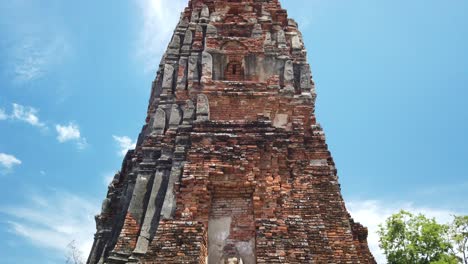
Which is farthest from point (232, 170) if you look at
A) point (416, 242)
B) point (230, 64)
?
point (416, 242)

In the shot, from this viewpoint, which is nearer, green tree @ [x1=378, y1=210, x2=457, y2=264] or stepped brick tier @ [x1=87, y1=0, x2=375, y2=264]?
stepped brick tier @ [x1=87, y1=0, x2=375, y2=264]

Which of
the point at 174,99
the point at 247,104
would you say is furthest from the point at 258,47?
the point at 174,99

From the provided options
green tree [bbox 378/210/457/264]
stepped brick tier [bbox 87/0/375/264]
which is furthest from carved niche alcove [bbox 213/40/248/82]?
green tree [bbox 378/210/457/264]

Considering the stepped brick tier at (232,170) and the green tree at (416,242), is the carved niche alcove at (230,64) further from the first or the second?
the green tree at (416,242)

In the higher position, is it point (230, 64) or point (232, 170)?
point (230, 64)

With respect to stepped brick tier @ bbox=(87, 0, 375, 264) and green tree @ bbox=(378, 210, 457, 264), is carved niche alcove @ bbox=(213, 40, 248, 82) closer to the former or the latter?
stepped brick tier @ bbox=(87, 0, 375, 264)

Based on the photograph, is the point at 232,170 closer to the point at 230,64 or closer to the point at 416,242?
the point at 230,64

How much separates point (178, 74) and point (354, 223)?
5.76m

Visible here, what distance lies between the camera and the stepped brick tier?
305 inches

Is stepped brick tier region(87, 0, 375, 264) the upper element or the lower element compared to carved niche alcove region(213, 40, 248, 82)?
lower

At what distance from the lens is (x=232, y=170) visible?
8461 millimetres

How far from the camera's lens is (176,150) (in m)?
9.05

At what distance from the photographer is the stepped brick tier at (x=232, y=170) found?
25.4 feet

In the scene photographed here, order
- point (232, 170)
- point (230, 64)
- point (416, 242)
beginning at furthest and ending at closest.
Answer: point (416, 242)
point (230, 64)
point (232, 170)
